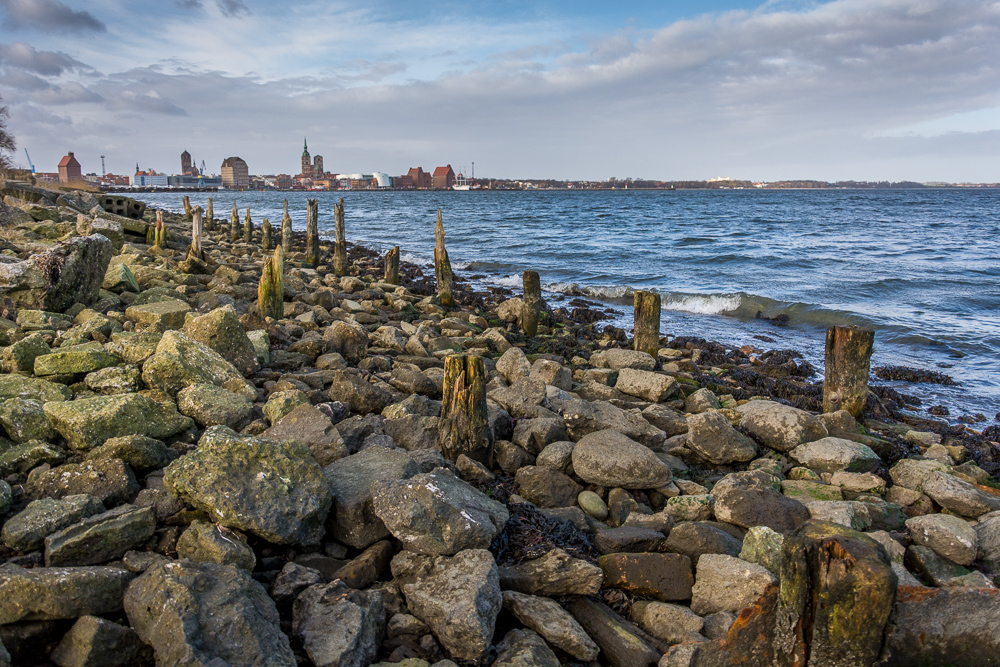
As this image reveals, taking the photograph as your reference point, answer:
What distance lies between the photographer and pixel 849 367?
8039 mm

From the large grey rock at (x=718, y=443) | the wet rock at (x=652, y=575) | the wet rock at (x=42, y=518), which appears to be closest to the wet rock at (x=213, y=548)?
the wet rock at (x=42, y=518)

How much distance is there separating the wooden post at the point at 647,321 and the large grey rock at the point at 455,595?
8146 mm

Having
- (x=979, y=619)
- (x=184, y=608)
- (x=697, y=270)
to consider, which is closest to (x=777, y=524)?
(x=979, y=619)

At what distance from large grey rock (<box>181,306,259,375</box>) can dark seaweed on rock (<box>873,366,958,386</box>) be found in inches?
415

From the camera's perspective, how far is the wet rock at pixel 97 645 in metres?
2.61

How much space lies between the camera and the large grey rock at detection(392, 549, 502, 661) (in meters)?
3.04

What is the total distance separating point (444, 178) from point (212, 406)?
191730 millimetres

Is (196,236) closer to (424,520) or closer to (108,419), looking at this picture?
(108,419)

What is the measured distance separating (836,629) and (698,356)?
31.0ft

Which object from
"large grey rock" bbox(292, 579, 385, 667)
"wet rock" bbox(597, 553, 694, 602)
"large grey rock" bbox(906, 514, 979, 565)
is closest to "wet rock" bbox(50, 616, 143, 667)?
"large grey rock" bbox(292, 579, 385, 667)

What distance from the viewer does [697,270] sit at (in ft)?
79.1

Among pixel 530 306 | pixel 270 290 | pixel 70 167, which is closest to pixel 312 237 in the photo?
pixel 530 306

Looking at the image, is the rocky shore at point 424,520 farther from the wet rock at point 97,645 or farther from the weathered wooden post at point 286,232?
the weathered wooden post at point 286,232

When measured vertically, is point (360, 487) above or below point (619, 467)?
above
